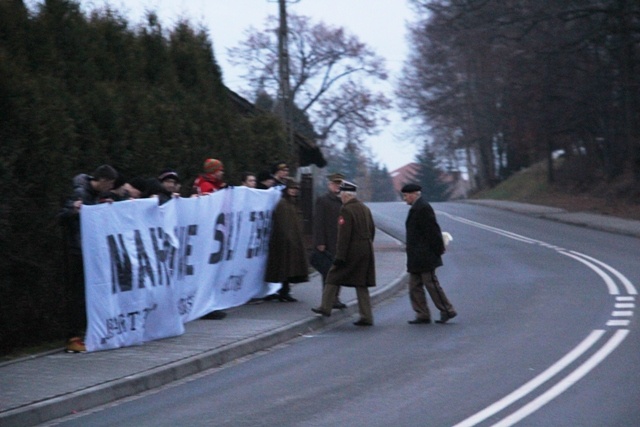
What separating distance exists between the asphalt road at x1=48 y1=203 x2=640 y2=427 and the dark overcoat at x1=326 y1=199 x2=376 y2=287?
0.64 m

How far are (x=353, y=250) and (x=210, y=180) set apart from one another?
2.30m

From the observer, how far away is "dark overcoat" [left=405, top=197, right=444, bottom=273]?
46.1 ft

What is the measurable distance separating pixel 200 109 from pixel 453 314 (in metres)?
5.44

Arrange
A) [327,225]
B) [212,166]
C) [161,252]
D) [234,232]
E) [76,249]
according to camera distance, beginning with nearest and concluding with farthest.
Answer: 1. [76,249]
2. [161,252]
3. [212,166]
4. [327,225]
5. [234,232]

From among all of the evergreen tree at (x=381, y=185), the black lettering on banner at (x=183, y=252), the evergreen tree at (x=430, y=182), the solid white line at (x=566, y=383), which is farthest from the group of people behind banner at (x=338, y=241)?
the evergreen tree at (x=381, y=185)

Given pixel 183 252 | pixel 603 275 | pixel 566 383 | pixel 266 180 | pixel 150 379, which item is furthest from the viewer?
pixel 603 275

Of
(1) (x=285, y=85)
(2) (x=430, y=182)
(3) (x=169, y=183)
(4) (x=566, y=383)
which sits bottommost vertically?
(4) (x=566, y=383)

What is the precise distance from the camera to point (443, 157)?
261ft

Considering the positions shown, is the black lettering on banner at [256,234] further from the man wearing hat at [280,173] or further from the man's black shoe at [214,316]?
the man's black shoe at [214,316]

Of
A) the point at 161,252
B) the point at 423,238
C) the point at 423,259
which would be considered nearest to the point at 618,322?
the point at 423,259

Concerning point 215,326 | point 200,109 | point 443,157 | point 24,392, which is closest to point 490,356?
point 215,326

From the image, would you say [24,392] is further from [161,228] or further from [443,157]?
[443,157]

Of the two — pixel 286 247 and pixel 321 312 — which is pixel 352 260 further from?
pixel 286 247

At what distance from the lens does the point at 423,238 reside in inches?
556
